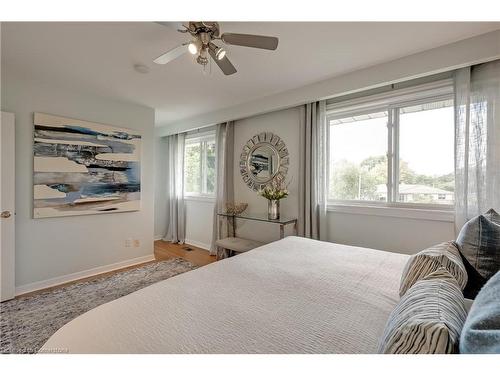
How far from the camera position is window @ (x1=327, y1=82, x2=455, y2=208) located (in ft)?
7.45

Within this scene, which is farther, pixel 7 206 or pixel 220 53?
pixel 7 206

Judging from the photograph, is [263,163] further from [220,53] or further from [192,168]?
[220,53]

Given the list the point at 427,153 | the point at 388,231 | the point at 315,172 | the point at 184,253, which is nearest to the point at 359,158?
the point at 315,172

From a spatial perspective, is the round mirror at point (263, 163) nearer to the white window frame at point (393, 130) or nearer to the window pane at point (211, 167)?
the white window frame at point (393, 130)

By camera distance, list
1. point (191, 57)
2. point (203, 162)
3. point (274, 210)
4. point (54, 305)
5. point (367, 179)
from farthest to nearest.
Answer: point (203, 162), point (274, 210), point (367, 179), point (54, 305), point (191, 57)

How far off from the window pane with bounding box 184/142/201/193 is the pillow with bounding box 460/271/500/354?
172 inches

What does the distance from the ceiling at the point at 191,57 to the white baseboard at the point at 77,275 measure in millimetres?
2275

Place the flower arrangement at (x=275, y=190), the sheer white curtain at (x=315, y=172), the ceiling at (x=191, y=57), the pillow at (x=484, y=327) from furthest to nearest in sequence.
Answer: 1. the flower arrangement at (x=275, y=190)
2. the sheer white curtain at (x=315, y=172)
3. the ceiling at (x=191, y=57)
4. the pillow at (x=484, y=327)

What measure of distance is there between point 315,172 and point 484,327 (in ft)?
7.82

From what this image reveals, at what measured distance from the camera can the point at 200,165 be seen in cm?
464

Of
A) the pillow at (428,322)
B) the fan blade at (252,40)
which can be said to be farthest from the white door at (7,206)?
the pillow at (428,322)

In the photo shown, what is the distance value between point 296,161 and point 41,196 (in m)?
3.05

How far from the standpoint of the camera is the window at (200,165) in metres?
4.46
